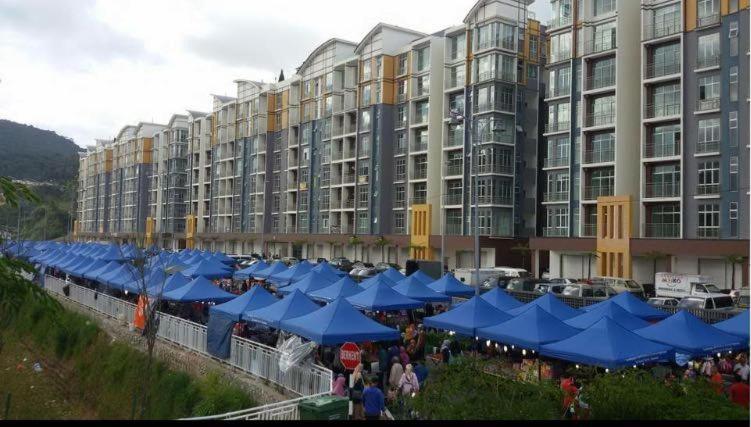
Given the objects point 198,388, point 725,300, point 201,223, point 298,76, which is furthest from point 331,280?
point 201,223

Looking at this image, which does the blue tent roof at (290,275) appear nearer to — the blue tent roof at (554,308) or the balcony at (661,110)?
the blue tent roof at (554,308)

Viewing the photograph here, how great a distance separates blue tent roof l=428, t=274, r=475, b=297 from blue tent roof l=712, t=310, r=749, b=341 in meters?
10.3

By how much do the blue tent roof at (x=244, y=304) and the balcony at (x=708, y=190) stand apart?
3029cm

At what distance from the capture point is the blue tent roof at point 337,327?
49.7ft

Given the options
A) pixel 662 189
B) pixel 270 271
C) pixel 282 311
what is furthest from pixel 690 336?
pixel 662 189

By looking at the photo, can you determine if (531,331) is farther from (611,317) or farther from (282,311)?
(282,311)

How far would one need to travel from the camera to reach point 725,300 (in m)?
28.3

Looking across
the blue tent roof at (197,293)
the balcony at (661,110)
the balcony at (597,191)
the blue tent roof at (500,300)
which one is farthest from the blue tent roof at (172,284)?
the balcony at (661,110)

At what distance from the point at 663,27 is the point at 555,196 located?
13414mm

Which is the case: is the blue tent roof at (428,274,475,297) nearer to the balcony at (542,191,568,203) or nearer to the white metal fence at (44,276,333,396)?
the white metal fence at (44,276,333,396)

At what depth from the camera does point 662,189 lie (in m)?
41.7

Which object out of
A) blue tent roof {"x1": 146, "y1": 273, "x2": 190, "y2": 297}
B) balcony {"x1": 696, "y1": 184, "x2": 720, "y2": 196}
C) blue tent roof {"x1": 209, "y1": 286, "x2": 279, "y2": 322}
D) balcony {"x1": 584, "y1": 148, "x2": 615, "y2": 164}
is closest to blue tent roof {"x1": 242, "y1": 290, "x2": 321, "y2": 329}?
blue tent roof {"x1": 209, "y1": 286, "x2": 279, "y2": 322}

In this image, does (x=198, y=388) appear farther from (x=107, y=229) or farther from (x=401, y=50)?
(x=107, y=229)

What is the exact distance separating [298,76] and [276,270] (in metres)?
43.6
